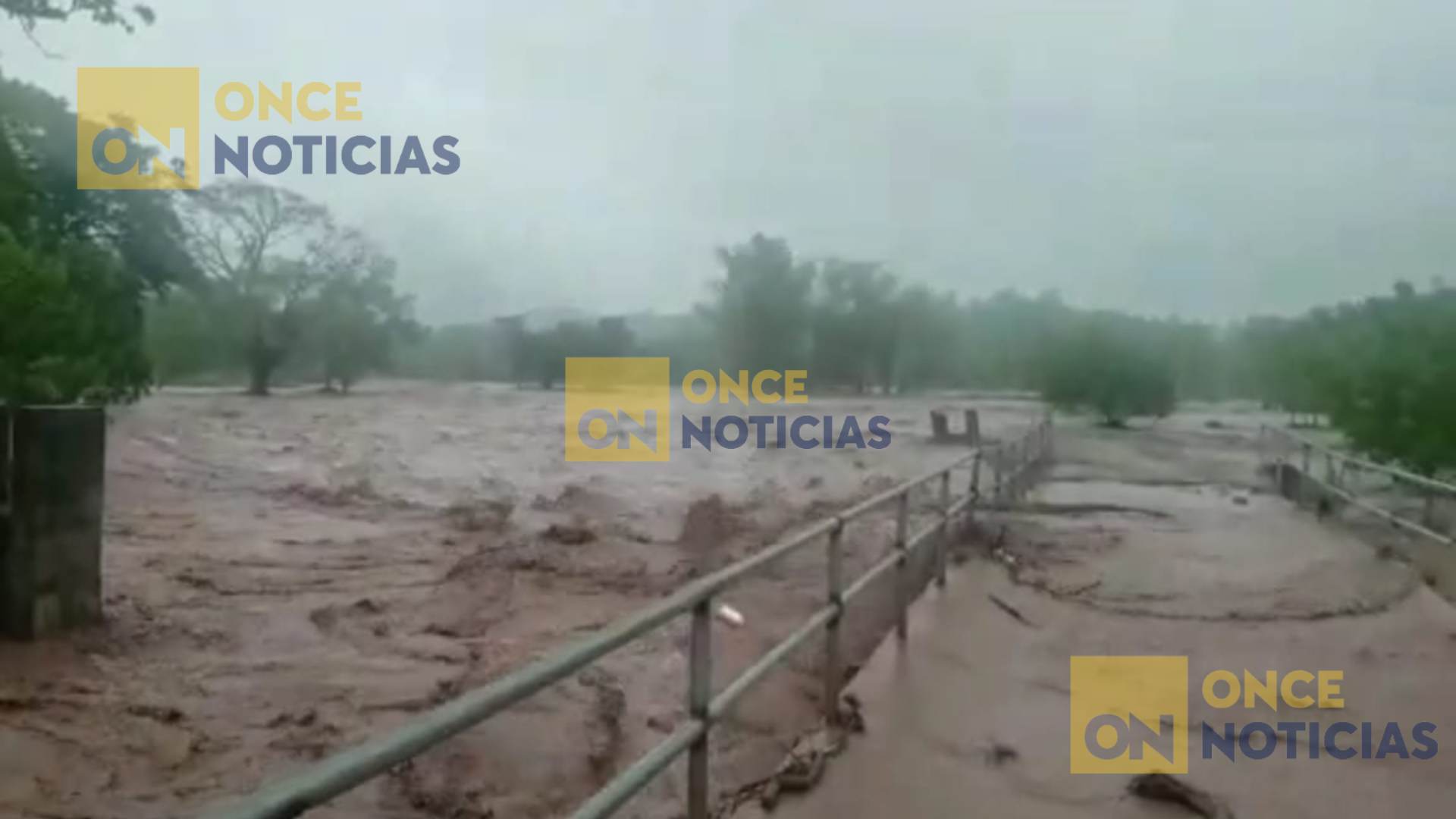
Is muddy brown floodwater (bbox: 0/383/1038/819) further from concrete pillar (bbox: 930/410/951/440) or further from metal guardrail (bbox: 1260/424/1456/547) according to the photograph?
concrete pillar (bbox: 930/410/951/440)

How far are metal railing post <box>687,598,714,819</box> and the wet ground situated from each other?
1.01 meters

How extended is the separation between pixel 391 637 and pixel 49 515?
2.96 meters

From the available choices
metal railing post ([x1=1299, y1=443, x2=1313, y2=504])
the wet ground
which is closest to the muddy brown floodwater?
the wet ground

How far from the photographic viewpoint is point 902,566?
21.7 feet

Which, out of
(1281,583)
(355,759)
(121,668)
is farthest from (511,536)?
(355,759)

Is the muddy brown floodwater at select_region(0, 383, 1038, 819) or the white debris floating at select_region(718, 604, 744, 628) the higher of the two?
the white debris floating at select_region(718, 604, 744, 628)

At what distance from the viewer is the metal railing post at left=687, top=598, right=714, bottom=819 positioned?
317cm

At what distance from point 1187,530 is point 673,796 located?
11101 mm

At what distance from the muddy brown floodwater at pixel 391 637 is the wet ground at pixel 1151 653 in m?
0.80

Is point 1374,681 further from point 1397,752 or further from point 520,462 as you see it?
point 520,462

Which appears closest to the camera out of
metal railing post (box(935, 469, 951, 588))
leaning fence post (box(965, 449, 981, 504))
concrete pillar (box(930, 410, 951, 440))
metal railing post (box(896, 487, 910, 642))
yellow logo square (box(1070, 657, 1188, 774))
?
yellow logo square (box(1070, 657, 1188, 774))

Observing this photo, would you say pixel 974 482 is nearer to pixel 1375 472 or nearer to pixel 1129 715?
pixel 1375 472

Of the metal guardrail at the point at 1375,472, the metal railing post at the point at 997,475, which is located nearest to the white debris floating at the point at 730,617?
the metal guardrail at the point at 1375,472

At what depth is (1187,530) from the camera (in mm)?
14648
